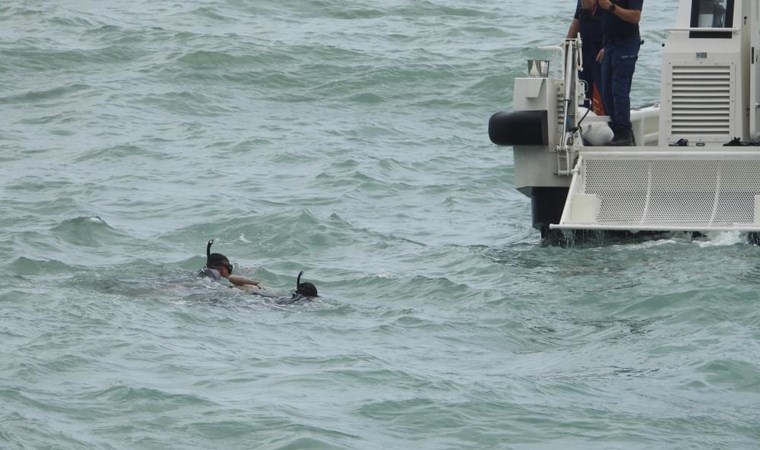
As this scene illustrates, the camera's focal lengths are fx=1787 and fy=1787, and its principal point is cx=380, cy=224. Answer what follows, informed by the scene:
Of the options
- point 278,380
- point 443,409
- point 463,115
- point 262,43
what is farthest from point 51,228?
point 262,43

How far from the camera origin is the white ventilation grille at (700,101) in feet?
47.3

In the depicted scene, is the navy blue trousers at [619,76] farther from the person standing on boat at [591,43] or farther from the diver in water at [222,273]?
the diver in water at [222,273]

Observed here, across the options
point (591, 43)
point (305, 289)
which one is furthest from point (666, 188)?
point (305, 289)

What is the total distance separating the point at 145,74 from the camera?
2389cm

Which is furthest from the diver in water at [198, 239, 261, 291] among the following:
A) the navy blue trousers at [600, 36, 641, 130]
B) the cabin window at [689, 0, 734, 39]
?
the cabin window at [689, 0, 734, 39]

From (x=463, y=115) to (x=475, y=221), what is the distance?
20.7 feet

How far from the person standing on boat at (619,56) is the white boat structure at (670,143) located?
212 millimetres

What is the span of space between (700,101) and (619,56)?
2.51 feet

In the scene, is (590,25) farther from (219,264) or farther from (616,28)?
(219,264)

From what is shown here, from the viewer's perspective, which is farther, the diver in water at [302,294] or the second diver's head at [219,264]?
the second diver's head at [219,264]

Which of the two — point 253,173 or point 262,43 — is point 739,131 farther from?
point 262,43

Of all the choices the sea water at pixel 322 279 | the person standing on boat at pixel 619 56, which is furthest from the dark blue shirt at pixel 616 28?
the sea water at pixel 322 279

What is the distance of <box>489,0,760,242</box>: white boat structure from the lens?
544 inches

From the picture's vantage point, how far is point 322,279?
44.3 feet
